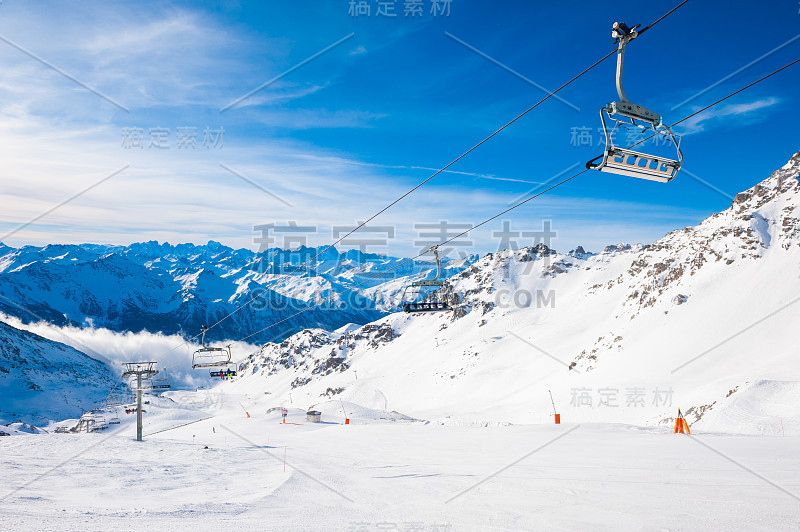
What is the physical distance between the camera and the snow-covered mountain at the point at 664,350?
205 feet

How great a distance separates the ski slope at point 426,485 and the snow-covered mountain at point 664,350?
22536 millimetres

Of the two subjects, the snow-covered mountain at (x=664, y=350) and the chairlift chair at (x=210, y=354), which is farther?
the snow-covered mountain at (x=664, y=350)

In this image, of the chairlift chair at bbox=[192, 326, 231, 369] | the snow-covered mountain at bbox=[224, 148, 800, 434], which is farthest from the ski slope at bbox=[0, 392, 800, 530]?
the snow-covered mountain at bbox=[224, 148, 800, 434]

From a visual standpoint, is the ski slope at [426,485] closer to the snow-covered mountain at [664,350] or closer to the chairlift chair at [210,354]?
the chairlift chair at [210,354]

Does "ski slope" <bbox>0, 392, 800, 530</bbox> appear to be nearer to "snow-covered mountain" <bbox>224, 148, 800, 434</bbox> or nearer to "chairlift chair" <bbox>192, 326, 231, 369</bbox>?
"chairlift chair" <bbox>192, 326, 231, 369</bbox>

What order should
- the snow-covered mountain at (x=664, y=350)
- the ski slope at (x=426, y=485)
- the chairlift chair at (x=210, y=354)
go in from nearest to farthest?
1. the ski slope at (x=426, y=485)
2. the chairlift chair at (x=210, y=354)
3. the snow-covered mountain at (x=664, y=350)

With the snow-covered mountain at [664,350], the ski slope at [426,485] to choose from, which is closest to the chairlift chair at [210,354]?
the ski slope at [426,485]

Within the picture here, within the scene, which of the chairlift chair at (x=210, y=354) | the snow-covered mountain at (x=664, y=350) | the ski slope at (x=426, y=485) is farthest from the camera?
the snow-covered mountain at (x=664, y=350)

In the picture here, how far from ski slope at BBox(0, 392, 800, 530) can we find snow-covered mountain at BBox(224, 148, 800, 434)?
22.5 metres

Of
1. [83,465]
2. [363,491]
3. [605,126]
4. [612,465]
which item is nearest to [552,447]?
[612,465]

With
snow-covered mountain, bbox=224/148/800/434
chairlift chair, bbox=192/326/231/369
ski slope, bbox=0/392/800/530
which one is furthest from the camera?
snow-covered mountain, bbox=224/148/800/434

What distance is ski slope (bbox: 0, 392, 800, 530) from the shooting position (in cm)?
1019

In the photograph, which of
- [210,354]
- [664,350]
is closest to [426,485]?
[210,354]

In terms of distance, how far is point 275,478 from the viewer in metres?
16.6
